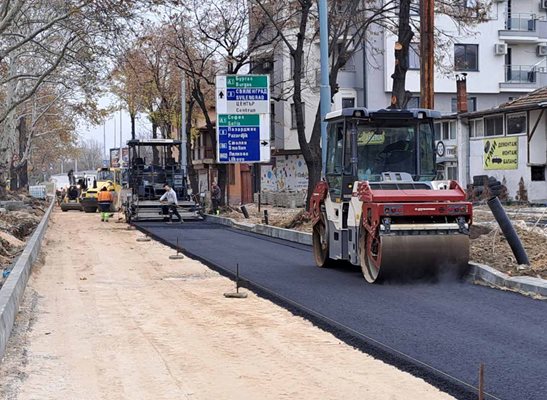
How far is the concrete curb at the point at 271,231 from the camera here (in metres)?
22.5

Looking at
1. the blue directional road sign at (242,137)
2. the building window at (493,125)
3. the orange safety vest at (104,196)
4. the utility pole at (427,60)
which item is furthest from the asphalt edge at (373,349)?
the building window at (493,125)

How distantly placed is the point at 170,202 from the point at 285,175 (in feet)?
70.1

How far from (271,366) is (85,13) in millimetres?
17758

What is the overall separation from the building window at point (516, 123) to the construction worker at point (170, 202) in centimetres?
1595

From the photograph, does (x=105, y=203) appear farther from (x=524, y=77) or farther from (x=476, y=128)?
(x=524, y=77)

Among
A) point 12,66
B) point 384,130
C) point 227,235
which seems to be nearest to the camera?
point 384,130

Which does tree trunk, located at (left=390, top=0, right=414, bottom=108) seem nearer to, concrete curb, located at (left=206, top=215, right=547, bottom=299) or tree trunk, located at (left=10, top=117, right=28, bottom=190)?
concrete curb, located at (left=206, top=215, right=547, bottom=299)

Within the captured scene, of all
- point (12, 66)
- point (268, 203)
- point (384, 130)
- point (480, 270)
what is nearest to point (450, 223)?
point (480, 270)

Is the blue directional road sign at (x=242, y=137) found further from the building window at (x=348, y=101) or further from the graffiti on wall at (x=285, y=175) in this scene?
the graffiti on wall at (x=285, y=175)

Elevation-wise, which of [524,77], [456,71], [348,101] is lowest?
[348,101]

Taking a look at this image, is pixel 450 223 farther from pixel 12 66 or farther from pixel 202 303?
pixel 12 66

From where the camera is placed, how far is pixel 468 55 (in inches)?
1908

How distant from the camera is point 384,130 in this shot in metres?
14.4

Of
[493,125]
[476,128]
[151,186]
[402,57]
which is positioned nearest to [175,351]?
[402,57]
